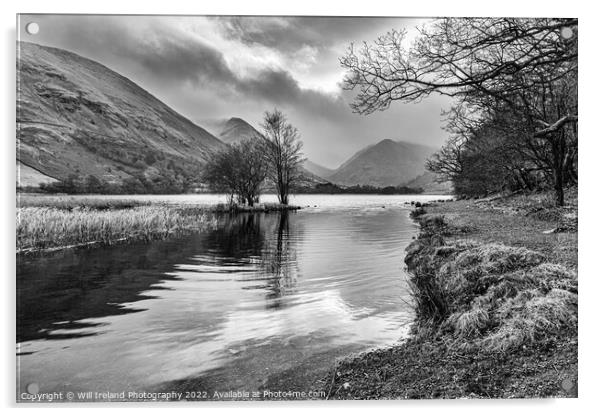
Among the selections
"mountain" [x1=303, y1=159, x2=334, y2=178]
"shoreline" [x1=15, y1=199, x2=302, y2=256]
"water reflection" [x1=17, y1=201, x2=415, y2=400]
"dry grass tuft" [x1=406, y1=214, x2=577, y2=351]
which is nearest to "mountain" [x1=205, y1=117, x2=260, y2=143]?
"mountain" [x1=303, y1=159, x2=334, y2=178]

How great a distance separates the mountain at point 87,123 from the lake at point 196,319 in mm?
2183

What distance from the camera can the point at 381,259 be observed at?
1157 centimetres

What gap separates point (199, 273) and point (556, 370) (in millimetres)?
8393

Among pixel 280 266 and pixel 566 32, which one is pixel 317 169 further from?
pixel 566 32

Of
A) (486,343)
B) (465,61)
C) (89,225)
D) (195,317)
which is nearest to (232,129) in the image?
(195,317)

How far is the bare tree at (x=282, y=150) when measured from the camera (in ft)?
26.2

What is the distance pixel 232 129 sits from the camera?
8.36 m

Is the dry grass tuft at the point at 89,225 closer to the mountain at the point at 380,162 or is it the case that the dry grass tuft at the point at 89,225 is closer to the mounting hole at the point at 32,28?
the mounting hole at the point at 32,28

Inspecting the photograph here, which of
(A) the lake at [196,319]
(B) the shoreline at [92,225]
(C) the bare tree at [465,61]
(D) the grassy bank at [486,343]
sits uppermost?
(C) the bare tree at [465,61]

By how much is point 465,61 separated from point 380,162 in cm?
320

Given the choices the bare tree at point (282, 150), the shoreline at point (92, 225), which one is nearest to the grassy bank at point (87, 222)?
the shoreline at point (92, 225)

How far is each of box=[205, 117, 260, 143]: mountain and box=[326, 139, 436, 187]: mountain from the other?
2.36 metres

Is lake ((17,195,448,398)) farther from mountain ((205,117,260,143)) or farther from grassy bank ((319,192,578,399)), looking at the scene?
mountain ((205,117,260,143))

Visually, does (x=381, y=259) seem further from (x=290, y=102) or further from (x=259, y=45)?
(x=259, y=45)
